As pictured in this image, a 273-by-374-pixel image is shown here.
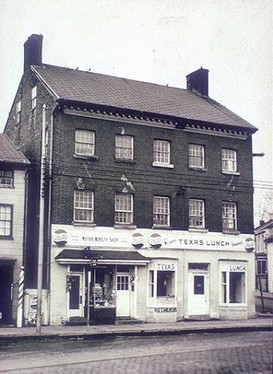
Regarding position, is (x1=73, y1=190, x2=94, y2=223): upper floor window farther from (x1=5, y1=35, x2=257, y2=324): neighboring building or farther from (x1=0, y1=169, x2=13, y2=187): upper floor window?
(x1=0, y1=169, x2=13, y2=187): upper floor window

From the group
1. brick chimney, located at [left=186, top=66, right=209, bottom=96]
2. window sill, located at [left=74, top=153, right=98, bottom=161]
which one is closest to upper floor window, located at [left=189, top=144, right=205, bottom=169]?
window sill, located at [left=74, top=153, right=98, bottom=161]

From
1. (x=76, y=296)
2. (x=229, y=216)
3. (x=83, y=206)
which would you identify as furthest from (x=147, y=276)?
(x=229, y=216)

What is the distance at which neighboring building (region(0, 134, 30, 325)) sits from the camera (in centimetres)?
2548

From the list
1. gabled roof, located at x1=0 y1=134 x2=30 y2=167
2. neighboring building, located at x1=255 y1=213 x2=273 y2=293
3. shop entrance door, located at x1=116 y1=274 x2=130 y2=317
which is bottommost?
shop entrance door, located at x1=116 y1=274 x2=130 y2=317

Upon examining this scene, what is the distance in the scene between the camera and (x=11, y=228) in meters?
26.1

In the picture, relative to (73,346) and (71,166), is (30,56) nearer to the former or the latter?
(71,166)

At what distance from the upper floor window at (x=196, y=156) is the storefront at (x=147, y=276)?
387 centimetres

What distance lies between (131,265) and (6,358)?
1196 centimetres

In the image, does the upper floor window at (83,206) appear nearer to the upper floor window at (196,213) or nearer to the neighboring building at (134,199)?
the neighboring building at (134,199)

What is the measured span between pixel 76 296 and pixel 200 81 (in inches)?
686

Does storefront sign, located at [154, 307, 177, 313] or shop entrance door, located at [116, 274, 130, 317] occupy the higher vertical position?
shop entrance door, located at [116, 274, 130, 317]

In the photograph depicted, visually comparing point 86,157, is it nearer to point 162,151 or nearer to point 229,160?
point 162,151

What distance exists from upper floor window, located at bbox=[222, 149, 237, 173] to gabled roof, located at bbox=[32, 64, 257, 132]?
5.02 feet

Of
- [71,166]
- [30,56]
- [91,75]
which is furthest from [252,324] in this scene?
[30,56]
